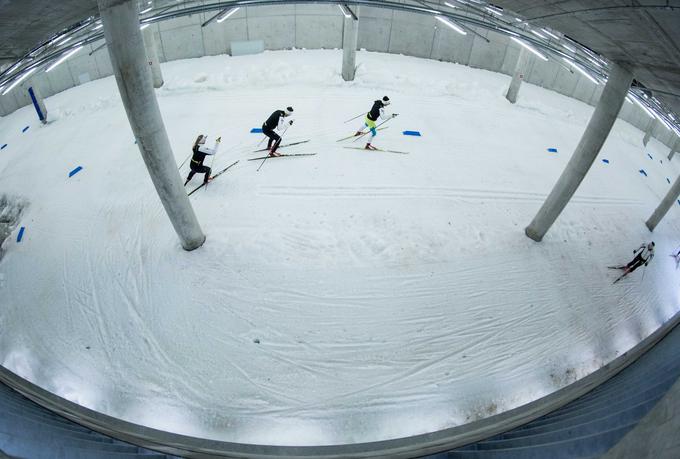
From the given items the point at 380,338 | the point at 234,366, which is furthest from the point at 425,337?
the point at 234,366

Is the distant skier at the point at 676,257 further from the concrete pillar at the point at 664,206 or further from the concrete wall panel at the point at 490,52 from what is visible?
the concrete wall panel at the point at 490,52

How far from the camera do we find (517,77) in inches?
579

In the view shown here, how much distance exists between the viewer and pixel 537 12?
5.87 metres

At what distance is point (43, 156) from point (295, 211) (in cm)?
849

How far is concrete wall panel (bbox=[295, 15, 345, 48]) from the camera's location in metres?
17.0

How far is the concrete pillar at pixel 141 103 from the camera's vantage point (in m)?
4.91

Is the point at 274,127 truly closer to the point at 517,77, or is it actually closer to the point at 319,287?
the point at 319,287

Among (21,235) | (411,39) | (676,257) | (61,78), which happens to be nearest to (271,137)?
(21,235)

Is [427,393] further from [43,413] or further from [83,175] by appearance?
[83,175]

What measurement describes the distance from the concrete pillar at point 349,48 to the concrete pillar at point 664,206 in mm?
11436

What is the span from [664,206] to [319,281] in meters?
10.2

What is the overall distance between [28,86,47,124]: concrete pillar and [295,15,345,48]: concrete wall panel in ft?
35.7

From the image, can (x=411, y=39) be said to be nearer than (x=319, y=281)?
No

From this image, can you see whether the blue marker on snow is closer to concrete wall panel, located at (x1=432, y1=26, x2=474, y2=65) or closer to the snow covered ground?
the snow covered ground
